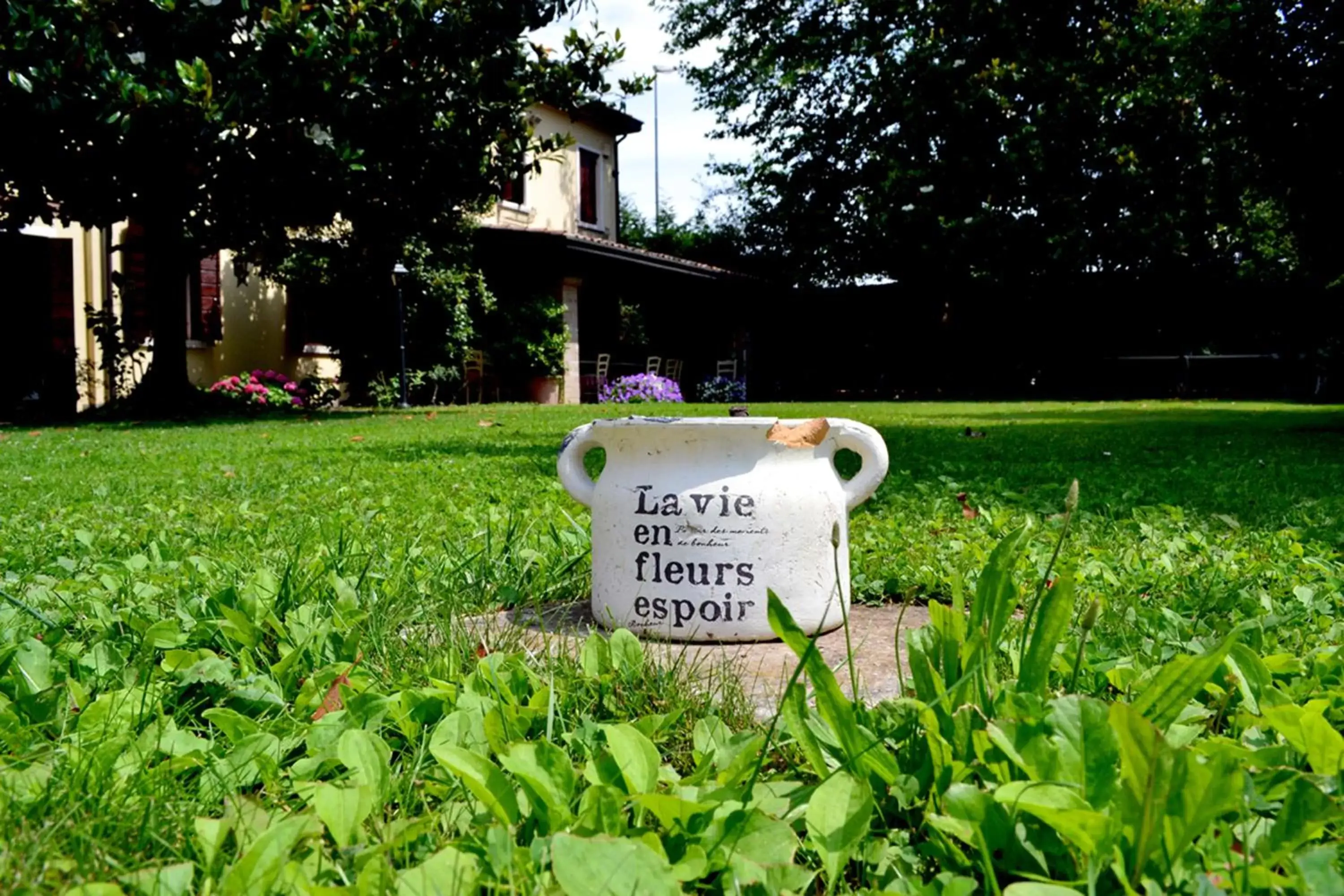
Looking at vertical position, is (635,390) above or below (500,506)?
above

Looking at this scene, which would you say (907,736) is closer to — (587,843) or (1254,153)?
(587,843)

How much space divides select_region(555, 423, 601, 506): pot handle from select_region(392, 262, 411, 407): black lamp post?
12310 millimetres

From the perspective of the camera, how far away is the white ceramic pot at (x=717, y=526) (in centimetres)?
188

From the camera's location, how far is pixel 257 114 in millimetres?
9711

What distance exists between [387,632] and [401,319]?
12764 millimetres

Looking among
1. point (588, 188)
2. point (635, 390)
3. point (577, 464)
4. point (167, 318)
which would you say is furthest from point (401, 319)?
point (577, 464)

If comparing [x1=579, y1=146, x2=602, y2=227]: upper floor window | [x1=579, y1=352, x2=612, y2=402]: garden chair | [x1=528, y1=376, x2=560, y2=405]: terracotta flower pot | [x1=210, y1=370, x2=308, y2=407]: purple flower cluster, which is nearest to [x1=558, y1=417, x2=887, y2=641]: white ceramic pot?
[x1=210, y1=370, x2=308, y2=407]: purple flower cluster

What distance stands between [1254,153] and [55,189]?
10.7 metres

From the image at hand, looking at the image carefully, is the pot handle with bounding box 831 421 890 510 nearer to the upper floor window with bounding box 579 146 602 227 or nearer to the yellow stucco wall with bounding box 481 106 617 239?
the yellow stucco wall with bounding box 481 106 617 239

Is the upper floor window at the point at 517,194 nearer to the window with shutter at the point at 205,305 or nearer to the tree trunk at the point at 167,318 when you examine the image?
the window with shutter at the point at 205,305

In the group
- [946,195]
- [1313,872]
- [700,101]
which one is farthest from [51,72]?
[700,101]

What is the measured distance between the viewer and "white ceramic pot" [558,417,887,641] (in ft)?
6.16

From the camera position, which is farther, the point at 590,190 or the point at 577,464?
the point at 590,190

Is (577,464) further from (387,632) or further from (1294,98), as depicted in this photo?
(1294,98)
